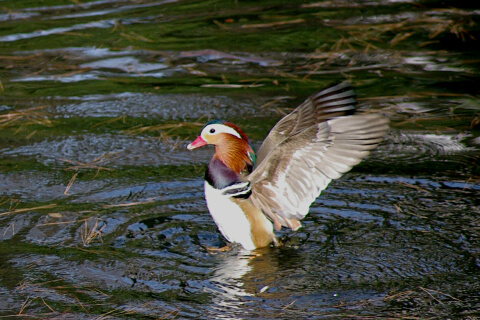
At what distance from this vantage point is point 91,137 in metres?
6.57

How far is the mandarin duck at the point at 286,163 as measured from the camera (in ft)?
14.3

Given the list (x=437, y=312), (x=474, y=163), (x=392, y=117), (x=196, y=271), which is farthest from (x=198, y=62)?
(x=437, y=312)

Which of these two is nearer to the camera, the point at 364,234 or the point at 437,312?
the point at 437,312

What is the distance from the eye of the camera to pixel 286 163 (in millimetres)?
4461

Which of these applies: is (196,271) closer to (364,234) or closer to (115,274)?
(115,274)

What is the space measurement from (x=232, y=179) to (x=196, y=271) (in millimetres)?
→ 736

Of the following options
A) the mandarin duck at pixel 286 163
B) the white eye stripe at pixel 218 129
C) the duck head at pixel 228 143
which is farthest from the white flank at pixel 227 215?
the white eye stripe at pixel 218 129

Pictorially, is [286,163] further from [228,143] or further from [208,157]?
[208,157]

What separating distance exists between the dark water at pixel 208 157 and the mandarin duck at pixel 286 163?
10.0 inches

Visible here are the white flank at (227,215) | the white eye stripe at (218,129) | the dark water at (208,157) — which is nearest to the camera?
the dark water at (208,157)

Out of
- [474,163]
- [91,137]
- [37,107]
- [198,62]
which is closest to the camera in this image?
[474,163]

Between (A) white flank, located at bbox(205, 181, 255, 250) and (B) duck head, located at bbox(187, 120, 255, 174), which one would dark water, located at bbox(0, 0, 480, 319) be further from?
(B) duck head, located at bbox(187, 120, 255, 174)

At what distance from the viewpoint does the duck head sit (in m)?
4.85

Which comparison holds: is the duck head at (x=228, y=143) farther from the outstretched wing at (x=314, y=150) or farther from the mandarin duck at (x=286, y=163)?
the outstretched wing at (x=314, y=150)
